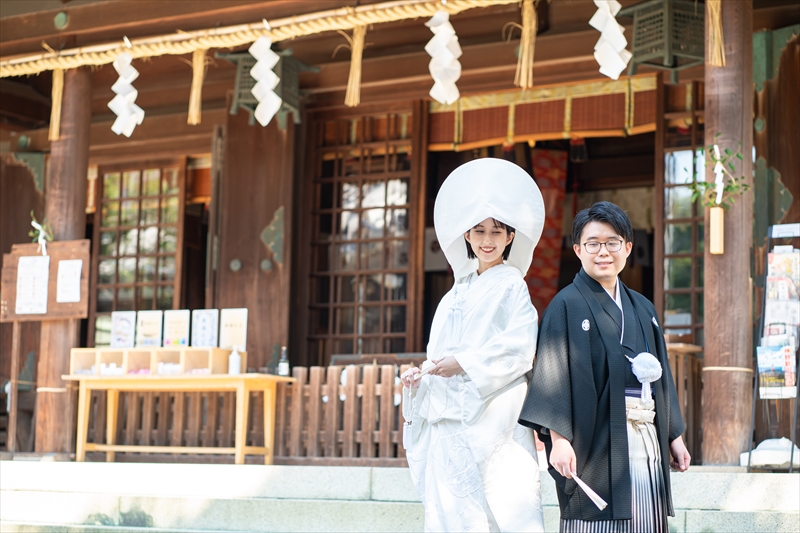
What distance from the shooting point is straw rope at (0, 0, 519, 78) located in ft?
21.6

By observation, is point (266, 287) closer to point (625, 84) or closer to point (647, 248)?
point (625, 84)

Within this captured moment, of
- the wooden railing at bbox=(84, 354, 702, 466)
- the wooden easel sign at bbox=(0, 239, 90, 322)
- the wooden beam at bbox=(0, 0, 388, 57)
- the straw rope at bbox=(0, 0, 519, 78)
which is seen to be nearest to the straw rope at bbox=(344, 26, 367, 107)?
the straw rope at bbox=(0, 0, 519, 78)

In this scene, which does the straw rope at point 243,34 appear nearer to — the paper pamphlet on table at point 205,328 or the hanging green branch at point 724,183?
the hanging green branch at point 724,183

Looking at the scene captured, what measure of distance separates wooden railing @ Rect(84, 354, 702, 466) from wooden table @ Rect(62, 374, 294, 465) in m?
0.12

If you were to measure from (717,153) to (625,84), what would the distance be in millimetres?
2278

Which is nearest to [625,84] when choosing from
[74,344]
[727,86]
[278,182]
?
[727,86]

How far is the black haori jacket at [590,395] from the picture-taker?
2.93 meters

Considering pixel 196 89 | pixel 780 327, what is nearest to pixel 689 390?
pixel 780 327

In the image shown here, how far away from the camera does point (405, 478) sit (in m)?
5.40

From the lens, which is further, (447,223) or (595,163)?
(595,163)

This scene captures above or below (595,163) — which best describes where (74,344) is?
below

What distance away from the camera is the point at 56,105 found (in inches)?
301

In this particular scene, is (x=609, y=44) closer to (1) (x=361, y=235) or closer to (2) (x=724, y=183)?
(2) (x=724, y=183)

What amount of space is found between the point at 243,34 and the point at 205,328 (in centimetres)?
213
